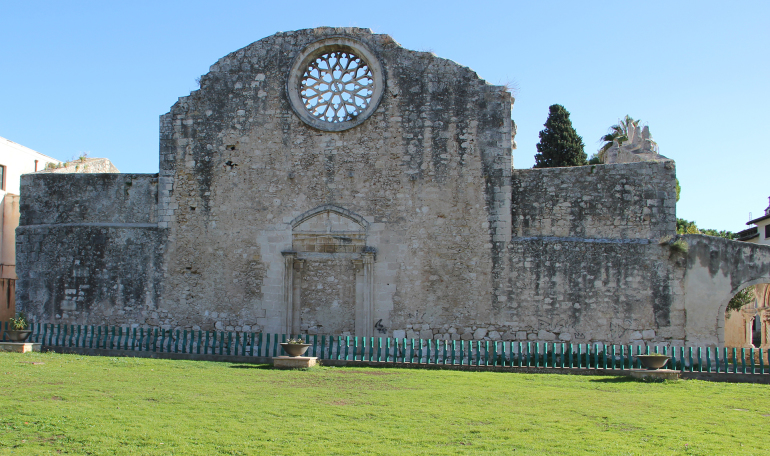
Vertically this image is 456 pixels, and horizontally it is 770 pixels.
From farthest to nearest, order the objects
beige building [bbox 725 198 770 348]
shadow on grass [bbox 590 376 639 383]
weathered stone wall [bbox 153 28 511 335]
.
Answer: beige building [bbox 725 198 770 348] → weathered stone wall [bbox 153 28 511 335] → shadow on grass [bbox 590 376 639 383]

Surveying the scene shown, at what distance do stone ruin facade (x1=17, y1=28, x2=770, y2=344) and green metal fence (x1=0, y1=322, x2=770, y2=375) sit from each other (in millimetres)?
508

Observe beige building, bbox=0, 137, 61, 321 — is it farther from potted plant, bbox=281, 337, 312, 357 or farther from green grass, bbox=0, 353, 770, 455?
potted plant, bbox=281, 337, 312, 357

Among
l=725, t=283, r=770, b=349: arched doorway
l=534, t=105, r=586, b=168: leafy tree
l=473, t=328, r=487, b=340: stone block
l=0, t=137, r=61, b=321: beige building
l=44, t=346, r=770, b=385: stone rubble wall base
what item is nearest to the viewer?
l=44, t=346, r=770, b=385: stone rubble wall base

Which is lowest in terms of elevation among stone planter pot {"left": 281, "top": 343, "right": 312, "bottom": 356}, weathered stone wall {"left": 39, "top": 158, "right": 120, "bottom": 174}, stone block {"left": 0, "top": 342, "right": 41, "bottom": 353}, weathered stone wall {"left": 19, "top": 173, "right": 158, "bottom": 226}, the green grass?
the green grass

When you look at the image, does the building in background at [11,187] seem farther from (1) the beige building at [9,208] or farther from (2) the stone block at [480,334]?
(2) the stone block at [480,334]

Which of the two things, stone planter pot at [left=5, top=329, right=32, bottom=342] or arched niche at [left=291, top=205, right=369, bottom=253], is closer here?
stone planter pot at [left=5, top=329, right=32, bottom=342]

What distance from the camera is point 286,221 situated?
1631 centimetres

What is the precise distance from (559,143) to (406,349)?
51.9 ft

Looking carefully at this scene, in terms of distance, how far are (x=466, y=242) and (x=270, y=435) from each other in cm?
941

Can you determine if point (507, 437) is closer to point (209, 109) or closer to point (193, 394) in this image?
point (193, 394)

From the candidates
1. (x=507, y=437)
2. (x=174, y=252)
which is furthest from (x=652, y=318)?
(x=174, y=252)

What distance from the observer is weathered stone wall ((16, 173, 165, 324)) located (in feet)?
54.0

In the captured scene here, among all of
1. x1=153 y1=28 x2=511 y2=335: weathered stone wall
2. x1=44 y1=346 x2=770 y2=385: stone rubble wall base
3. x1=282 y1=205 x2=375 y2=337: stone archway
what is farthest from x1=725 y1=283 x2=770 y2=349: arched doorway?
x1=282 y1=205 x2=375 y2=337: stone archway

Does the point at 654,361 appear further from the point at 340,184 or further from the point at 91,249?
the point at 91,249
